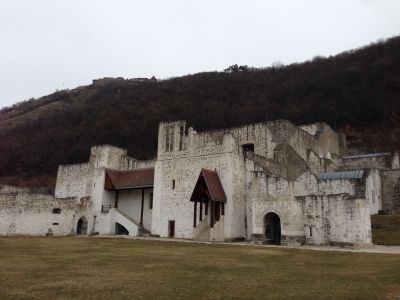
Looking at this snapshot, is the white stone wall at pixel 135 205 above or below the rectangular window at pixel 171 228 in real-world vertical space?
above

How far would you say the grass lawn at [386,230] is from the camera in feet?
91.9

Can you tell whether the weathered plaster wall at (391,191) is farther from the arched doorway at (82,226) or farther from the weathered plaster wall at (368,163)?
the arched doorway at (82,226)

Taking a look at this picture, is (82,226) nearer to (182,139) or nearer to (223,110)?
(182,139)

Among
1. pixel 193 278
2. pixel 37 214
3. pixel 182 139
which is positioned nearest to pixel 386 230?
pixel 182 139

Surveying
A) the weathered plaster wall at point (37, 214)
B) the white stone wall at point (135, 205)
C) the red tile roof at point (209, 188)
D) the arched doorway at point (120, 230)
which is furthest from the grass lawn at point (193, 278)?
the arched doorway at point (120, 230)

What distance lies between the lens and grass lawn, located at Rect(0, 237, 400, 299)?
30.8ft

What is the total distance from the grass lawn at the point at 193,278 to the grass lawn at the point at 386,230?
11916mm

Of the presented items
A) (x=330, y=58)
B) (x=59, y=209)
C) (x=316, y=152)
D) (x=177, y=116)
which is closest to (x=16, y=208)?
(x=59, y=209)

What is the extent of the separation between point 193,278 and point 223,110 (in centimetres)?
7471

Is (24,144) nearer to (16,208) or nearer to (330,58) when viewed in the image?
(16,208)

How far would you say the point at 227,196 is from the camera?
32875mm

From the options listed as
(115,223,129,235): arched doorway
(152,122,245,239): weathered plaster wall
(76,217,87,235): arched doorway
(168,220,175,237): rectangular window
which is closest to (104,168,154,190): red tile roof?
(152,122,245,239): weathered plaster wall

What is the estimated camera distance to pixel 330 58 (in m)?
105

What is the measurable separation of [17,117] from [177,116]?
158 ft
